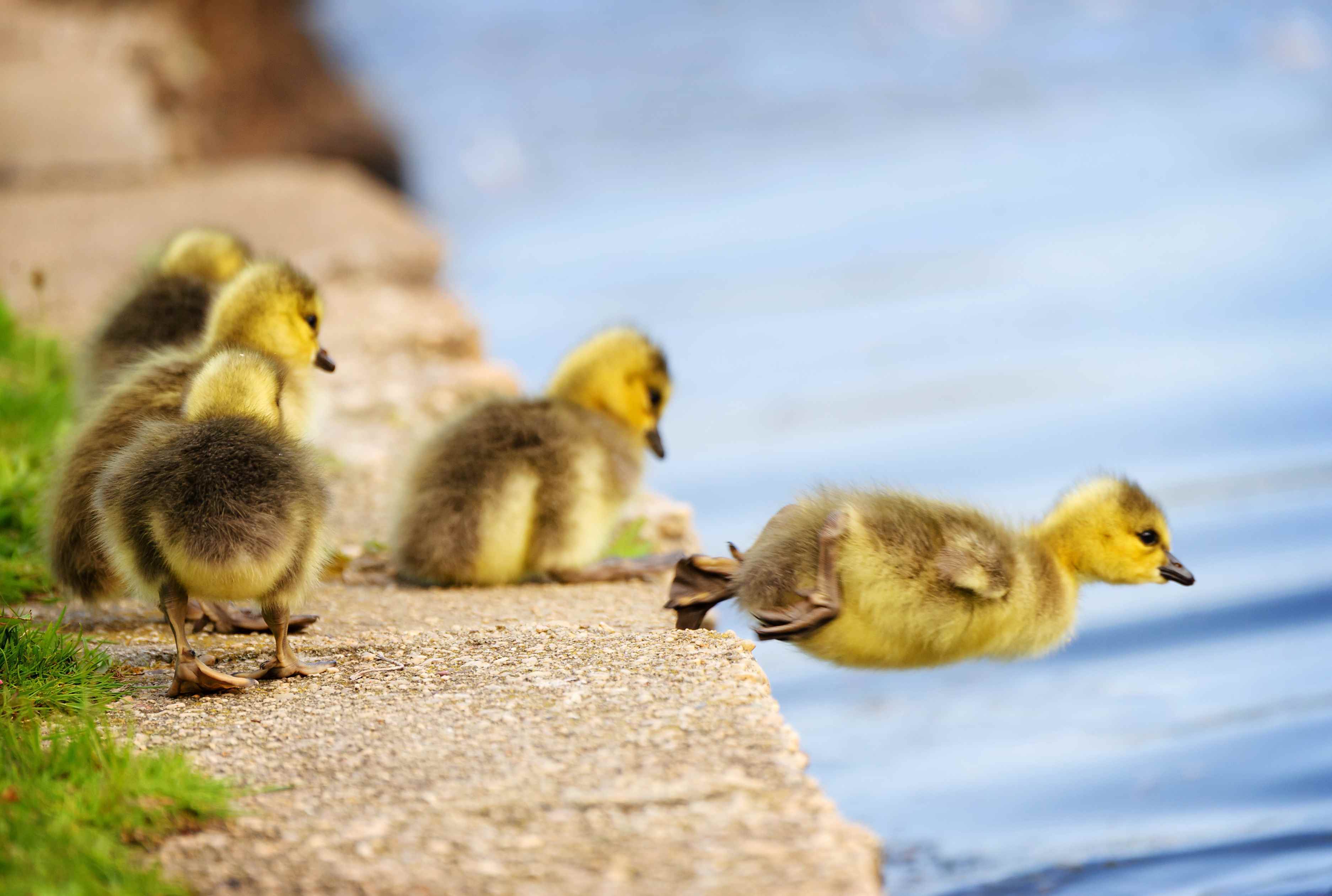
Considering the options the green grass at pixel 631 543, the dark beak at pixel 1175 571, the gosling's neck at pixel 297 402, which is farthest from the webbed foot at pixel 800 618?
the green grass at pixel 631 543

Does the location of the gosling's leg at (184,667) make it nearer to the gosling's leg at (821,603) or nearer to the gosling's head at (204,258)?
the gosling's leg at (821,603)

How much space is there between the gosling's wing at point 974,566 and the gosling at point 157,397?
1.63 m

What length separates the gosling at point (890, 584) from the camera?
3457 mm

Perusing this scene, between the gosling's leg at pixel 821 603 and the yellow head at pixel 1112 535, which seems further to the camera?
the yellow head at pixel 1112 535

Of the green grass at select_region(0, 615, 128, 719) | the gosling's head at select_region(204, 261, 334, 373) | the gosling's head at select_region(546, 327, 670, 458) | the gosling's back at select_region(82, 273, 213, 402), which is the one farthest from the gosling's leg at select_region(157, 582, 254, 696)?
the gosling's head at select_region(546, 327, 670, 458)

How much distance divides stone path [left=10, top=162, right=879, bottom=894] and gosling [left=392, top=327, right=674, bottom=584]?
95 mm

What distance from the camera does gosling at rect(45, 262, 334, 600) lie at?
388 cm

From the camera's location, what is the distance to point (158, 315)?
4809 millimetres

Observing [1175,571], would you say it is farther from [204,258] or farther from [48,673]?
[204,258]

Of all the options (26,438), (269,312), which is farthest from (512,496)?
(26,438)

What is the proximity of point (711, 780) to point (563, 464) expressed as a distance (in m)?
2.09

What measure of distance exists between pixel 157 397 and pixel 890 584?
1998 mm

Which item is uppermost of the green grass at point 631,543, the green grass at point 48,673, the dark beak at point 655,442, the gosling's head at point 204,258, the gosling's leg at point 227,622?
the gosling's head at point 204,258

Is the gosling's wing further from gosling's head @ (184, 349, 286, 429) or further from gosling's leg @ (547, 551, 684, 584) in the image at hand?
gosling's head @ (184, 349, 286, 429)
